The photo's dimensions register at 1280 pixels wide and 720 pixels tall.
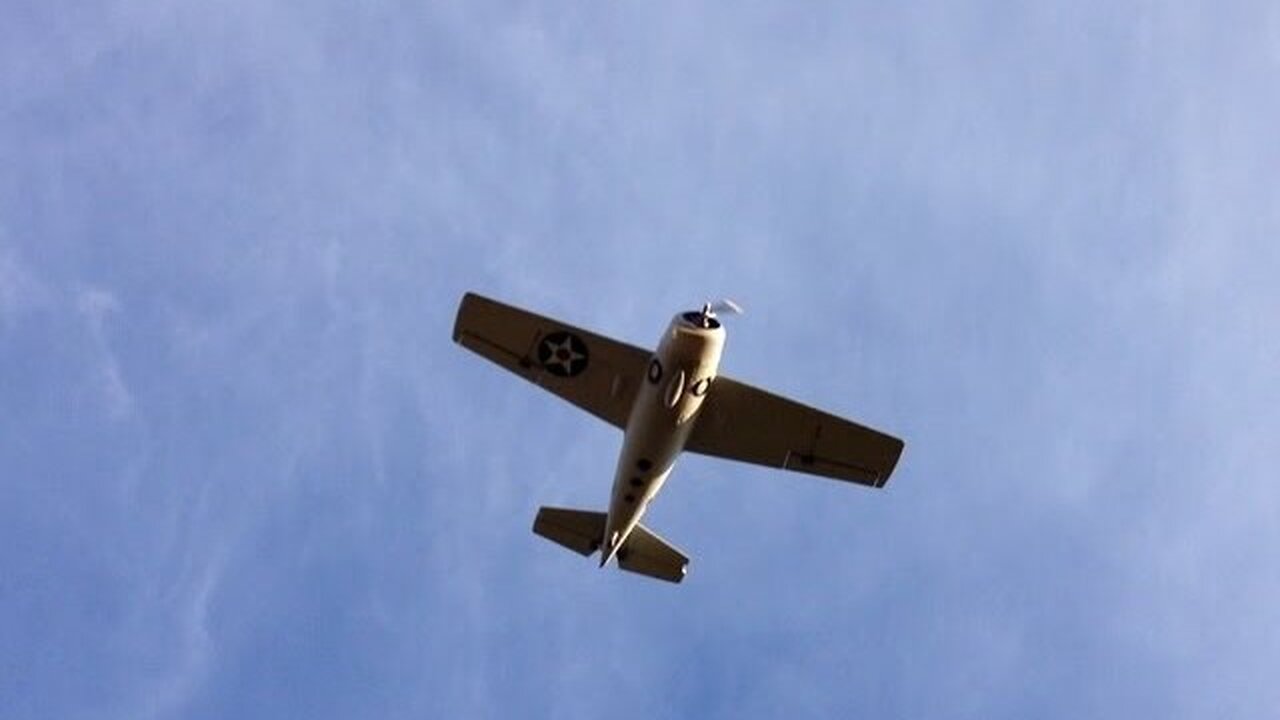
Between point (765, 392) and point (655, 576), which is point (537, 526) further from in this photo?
point (765, 392)

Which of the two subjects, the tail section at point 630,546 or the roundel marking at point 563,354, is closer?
the roundel marking at point 563,354

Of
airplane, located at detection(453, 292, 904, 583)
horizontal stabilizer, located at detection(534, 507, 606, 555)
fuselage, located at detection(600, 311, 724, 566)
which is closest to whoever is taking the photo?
fuselage, located at detection(600, 311, 724, 566)

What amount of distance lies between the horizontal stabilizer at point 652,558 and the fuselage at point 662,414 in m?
1.89

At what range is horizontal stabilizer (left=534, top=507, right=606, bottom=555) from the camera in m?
49.8

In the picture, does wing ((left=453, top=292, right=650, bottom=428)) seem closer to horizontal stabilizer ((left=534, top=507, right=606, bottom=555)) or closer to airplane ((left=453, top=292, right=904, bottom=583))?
airplane ((left=453, top=292, right=904, bottom=583))

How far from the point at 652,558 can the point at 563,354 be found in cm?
757

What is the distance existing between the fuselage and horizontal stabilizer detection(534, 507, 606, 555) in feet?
5.30

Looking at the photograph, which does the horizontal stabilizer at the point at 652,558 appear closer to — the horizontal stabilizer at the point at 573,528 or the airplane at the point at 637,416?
the horizontal stabilizer at the point at 573,528

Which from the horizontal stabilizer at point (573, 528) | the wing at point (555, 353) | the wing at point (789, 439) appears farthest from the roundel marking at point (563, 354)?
the horizontal stabilizer at point (573, 528)

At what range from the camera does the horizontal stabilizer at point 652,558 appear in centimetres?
5000

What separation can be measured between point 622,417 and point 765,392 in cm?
400

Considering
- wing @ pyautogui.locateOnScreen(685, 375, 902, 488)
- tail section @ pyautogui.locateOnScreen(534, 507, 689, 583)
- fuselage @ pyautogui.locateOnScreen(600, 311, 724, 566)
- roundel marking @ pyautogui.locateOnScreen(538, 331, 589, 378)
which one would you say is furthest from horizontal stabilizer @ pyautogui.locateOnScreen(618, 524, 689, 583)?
roundel marking @ pyautogui.locateOnScreen(538, 331, 589, 378)

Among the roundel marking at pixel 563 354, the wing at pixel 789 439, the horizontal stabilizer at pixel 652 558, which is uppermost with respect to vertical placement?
the roundel marking at pixel 563 354

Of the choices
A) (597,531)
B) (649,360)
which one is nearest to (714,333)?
(649,360)
